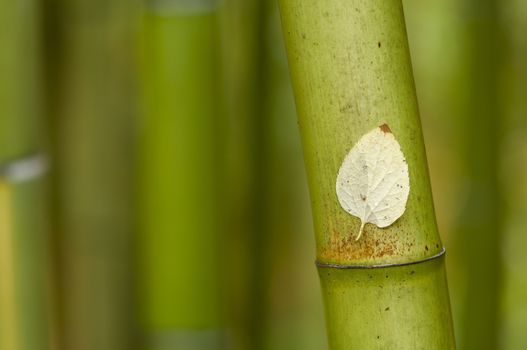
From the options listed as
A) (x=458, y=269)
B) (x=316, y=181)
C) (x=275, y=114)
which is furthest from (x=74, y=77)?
(x=316, y=181)

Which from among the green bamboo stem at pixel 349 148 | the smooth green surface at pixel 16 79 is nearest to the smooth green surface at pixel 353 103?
the green bamboo stem at pixel 349 148

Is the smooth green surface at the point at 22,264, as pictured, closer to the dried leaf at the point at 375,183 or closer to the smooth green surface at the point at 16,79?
the smooth green surface at the point at 16,79

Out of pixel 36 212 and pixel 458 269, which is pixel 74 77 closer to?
pixel 36 212

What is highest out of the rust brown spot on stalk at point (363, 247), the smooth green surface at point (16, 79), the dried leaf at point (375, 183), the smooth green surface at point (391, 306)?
the smooth green surface at point (16, 79)

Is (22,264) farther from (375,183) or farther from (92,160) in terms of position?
(92,160)

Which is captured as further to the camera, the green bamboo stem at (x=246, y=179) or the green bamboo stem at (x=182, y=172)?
the green bamboo stem at (x=246, y=179)

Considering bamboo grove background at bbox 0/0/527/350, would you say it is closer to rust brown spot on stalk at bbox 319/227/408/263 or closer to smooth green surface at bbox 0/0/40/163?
smooth green surface at bbox 0/0/40/163
